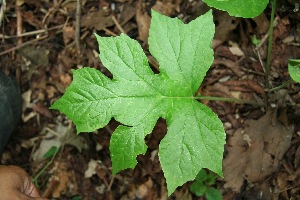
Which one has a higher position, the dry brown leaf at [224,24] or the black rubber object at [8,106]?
the dry brown leaf at [224,24]

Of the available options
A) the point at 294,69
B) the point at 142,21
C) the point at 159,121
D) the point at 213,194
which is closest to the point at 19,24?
the point at 142,21

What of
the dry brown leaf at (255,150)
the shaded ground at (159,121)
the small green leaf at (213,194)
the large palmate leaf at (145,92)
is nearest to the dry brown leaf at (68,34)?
the shaded ground at (159,121)

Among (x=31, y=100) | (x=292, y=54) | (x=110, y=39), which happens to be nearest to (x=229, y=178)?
(x=292, y=54)

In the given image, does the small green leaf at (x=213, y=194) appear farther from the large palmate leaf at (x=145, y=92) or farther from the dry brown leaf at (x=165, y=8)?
the dry brown leaf at (x=165, y=8)

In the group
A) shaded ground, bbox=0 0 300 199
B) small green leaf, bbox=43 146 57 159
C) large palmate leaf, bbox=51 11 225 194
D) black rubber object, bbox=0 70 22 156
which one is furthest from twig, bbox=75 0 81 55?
large palmate leaf, bbox=51 11 225 194

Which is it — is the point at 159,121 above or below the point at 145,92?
below

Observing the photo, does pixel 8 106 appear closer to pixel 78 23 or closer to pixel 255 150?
pixel 78 23
